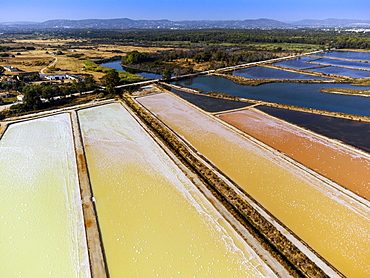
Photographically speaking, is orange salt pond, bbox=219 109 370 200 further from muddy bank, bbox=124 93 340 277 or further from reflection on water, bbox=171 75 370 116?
reflection on water, bbox=171 75 370 116

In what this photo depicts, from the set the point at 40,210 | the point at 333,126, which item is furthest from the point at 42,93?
the point at 333,126

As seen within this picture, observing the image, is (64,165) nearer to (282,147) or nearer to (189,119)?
(189,119)

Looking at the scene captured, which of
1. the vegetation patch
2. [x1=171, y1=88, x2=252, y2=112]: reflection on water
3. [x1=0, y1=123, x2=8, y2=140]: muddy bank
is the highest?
the vegetation patch

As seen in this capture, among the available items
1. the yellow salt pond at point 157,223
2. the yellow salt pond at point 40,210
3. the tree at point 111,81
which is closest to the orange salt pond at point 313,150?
the yellow salt pond at point 157,223

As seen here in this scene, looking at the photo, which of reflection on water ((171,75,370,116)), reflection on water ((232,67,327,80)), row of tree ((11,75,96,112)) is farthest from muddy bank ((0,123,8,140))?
reflection on water ((232,67,327,80))

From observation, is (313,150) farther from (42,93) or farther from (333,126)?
(42,93)
